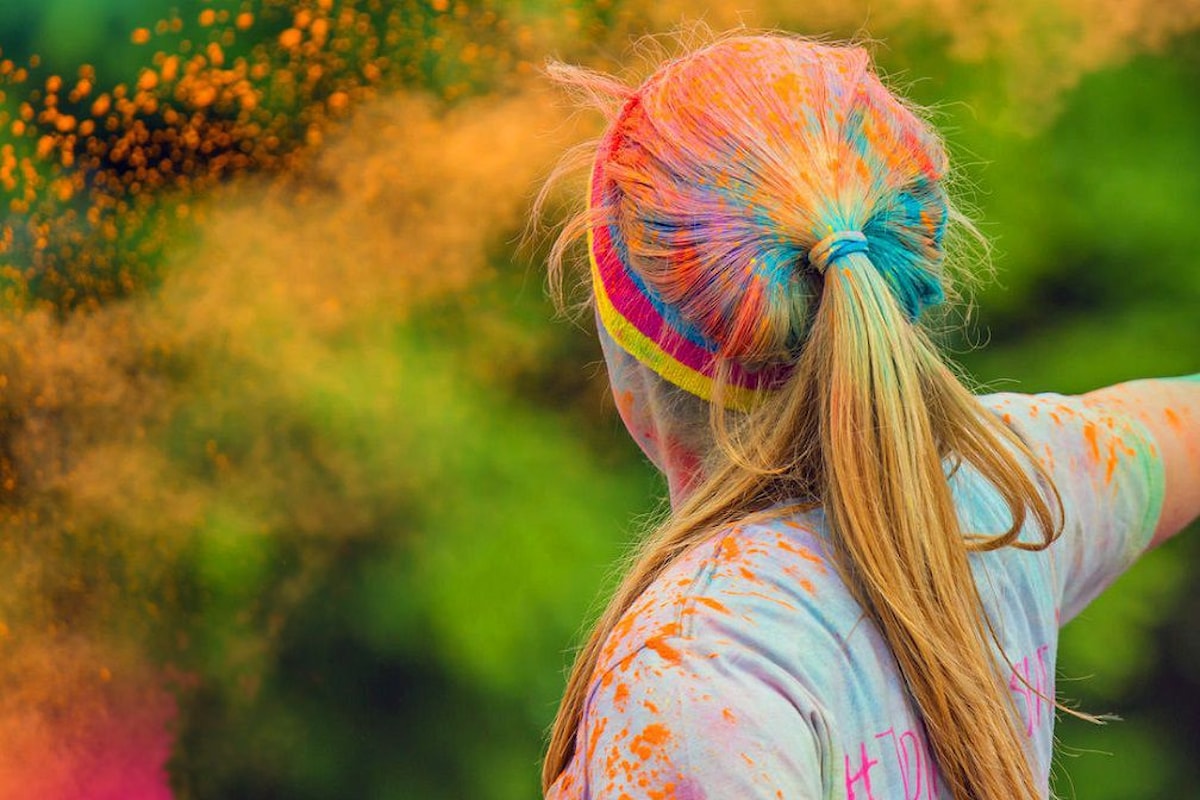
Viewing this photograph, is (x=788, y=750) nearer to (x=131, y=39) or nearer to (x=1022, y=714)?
(x=1022, y=714)

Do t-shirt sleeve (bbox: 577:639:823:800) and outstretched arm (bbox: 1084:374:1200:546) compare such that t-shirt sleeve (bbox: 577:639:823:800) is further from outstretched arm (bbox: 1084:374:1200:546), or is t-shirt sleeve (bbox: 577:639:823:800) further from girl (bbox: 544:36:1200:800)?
outstretched arm (bbox: 1084:374:1200:546)

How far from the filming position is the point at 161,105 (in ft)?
5.03

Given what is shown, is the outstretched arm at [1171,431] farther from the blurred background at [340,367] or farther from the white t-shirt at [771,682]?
the blurred background at [340,367]

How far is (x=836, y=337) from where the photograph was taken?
716 millimetres

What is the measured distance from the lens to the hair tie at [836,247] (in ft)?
2.38

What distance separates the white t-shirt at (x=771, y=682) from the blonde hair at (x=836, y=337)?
0.8 inches

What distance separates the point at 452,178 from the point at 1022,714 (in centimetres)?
95

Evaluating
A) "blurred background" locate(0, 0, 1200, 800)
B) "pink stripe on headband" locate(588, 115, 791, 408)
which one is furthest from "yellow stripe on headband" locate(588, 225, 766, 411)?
"blurred background" locate(0, 0, 1200, 800)

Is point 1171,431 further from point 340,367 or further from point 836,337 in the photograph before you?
point 340,367

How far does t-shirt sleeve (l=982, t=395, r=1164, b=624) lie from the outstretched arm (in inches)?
0.4

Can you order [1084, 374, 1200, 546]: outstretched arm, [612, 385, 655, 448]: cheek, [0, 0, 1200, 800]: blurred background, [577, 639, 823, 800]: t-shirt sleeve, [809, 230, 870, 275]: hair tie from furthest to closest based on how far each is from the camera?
[0, 0, 1200, 800]: blurred background < [1084, 374, 1200, 546]: outstretched arm < [612, 385, 655, 448]: cheek < [809, 230, 870, 275]: hair tie < [577, 639, 823, 800]: t-shirt sleeve

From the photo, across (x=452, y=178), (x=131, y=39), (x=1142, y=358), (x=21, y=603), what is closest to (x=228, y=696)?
(x=21, y=603)

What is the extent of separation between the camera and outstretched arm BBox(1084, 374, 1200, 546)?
0.99m

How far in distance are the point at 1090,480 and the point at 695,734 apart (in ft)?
1.43
